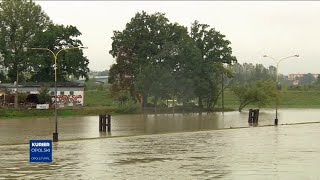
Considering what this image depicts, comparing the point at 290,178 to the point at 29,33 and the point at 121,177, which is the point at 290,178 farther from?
the point at 29,33

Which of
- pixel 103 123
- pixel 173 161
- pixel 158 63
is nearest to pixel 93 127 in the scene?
pixel 103 123

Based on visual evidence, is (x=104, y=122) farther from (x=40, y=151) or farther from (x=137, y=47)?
(x=137, y=47)

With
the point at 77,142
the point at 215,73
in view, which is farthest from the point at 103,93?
the point at 77,142

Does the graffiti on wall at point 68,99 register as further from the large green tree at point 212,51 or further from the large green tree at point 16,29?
the large green tree at point 212,51

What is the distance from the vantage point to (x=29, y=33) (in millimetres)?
96500

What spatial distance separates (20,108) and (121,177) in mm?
71529

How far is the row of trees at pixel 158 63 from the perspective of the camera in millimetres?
103062

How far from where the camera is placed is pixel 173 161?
1056 inches

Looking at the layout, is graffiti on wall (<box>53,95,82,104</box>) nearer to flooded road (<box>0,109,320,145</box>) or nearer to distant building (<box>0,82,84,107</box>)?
distant building (<box>0,82,84,107</box>)

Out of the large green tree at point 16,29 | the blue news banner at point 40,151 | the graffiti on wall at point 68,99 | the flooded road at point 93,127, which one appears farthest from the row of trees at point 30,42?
the blue news banner at point 40,151

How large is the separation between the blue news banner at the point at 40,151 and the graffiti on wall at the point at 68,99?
7726 centimetres

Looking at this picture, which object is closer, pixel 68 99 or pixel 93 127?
pixel 93 127

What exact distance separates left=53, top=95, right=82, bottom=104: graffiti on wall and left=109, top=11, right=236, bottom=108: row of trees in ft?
23.6

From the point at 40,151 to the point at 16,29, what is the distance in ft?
250
